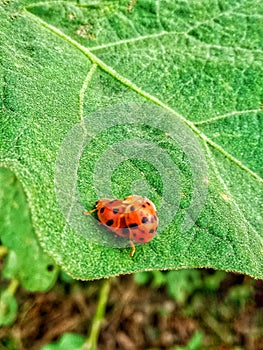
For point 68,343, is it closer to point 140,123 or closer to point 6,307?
point 6,307

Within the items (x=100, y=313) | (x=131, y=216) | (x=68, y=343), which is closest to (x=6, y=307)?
(x=68, y=343)

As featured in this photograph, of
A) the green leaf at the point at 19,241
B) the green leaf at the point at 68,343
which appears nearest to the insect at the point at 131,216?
the green leaf at the point at 19,241

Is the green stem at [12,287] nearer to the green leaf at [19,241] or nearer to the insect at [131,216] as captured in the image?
the green leaf at [19,241]

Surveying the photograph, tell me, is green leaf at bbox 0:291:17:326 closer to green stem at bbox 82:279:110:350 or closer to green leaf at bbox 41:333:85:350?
green leaf at bbox 41:333:85:350

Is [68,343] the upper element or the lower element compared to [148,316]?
upper

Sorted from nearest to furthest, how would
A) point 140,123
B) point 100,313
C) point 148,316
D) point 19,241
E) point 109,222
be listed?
point 109,222 < point 140,123 < point 19,241 < point 100,313 < point 148,316

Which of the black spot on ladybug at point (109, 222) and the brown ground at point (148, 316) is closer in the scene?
the black spot on ladybug at point (109, 222)

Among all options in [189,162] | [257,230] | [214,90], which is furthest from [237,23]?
[257,230]
